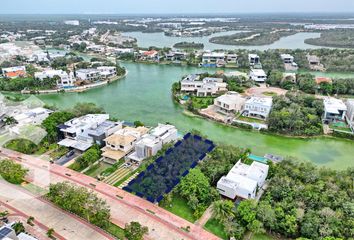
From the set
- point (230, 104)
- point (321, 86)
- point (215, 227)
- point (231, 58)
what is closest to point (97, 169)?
point (215, 227)

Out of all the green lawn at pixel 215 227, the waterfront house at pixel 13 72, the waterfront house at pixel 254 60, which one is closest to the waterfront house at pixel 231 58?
the waterfront house at pixel 254 60

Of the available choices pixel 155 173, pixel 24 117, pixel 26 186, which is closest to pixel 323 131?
Result: pixel 155 173

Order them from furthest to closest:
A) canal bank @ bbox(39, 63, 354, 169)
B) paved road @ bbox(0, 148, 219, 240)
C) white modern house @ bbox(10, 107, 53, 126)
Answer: white modern house @ bbox(10, 107, 53, 126), canal bank @ bbox(39, 63, 354, 169), paved road @ bbox(0, 148, 219, 240)

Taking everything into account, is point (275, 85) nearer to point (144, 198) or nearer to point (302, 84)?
point (302, 84)

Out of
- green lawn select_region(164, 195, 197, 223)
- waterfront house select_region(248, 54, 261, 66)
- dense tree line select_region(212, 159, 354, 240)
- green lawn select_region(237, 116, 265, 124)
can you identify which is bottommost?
green lawn select_region(164, 195, 197, 223)

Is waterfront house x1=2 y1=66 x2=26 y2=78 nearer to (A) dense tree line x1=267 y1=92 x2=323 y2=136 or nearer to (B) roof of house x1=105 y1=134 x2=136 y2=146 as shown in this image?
(B) roof of house x1=105 y1=134 x2=136 y2=146

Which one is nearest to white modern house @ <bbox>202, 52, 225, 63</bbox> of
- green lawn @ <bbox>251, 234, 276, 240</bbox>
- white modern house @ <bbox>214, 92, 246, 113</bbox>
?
white modern house @ <bbox>214, 92, 246, 113</bbox>
